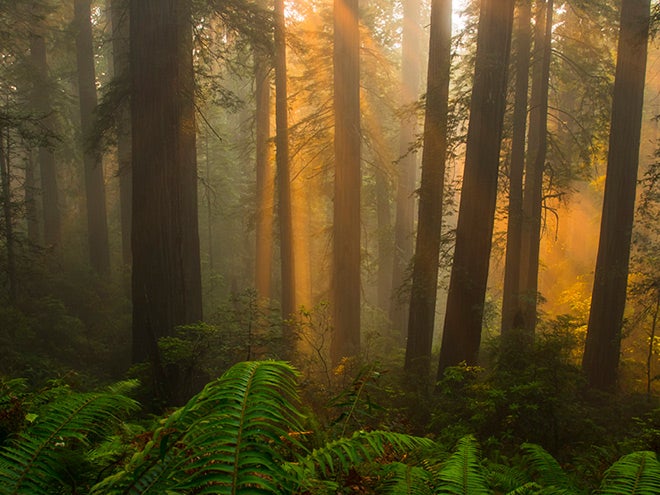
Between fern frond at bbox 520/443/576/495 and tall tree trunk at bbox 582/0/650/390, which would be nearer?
fern frond at bbox 520/443/576/495

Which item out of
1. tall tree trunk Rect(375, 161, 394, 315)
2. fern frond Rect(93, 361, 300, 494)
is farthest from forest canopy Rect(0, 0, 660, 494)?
tall tree trunk Rect(375, 161, 394, 315)

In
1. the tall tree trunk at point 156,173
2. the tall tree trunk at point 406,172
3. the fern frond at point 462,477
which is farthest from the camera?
the tall tree trunk at point 406,172

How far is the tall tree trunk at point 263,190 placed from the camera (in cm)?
1894

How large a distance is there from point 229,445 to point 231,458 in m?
0.07

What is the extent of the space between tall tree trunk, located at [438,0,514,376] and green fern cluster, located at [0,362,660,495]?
568 centimetres

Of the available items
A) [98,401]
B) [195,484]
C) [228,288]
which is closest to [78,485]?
[98,401]

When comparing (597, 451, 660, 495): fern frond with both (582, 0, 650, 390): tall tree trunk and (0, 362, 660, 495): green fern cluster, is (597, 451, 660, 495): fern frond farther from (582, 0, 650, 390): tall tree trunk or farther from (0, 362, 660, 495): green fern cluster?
(582, 0, 650, 390): tall tree trunk

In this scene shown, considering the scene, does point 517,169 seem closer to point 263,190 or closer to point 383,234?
point 383,234

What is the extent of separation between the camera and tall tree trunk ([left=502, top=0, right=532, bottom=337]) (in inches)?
501

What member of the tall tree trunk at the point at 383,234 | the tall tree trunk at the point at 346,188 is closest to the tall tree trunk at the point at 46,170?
the tall tree trunk at the point at 346,188

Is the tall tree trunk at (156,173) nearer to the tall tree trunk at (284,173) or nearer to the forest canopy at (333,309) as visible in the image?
the forest canopy at (333,309)

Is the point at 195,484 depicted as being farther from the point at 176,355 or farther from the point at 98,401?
the point at 176,355

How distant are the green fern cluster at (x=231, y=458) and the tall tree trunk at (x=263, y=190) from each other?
16.2m

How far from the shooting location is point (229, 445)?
1629 mm
